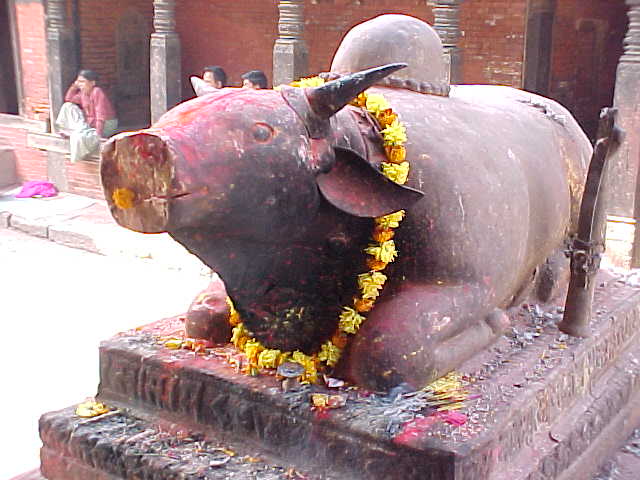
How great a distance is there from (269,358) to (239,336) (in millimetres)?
179

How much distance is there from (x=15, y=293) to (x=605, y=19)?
766 centimetres

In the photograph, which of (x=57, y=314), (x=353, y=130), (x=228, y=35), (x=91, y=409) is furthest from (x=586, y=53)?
(x=91, y=409)

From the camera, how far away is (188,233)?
2.13 metres

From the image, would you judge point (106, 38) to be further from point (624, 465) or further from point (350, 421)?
point (350, 421)

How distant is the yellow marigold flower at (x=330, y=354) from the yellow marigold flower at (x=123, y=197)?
80cm

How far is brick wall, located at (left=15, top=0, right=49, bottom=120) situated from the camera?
10.8 m

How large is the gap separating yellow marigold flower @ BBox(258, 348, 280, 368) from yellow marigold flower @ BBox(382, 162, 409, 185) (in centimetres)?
66

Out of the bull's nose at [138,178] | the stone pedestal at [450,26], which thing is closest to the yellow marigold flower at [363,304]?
the bull's nose at [138,178]

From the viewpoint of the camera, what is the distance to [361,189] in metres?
2.30

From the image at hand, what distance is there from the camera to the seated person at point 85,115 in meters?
10.2

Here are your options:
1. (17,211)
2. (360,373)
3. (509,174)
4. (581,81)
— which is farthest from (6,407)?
(581,81)

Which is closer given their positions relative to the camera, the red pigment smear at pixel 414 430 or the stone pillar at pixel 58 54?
the red pigment smear at pixel 414 430

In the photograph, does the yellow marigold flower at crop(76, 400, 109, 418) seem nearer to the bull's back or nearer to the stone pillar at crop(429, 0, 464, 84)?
the bull's back

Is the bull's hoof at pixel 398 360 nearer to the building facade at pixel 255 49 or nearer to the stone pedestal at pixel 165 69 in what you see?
the building facade at pixel 255 49
